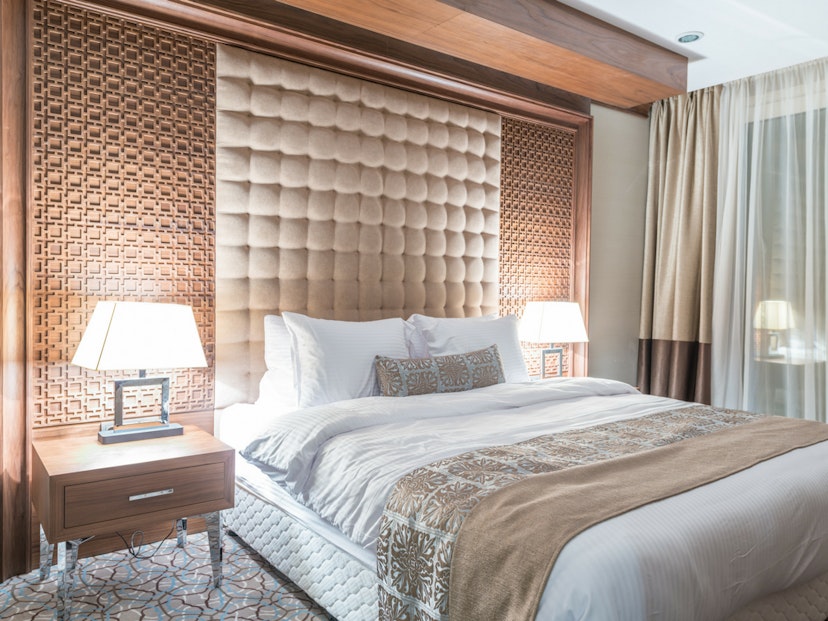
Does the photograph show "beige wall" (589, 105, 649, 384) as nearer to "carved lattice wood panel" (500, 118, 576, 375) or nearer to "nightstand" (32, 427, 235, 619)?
"carved lattice wood panel" (500, 118, 576, 375)

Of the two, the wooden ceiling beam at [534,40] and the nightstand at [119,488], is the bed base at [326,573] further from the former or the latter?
the wooden ceiling beam at [534,40]

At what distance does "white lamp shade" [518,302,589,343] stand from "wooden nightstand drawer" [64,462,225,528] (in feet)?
7.04

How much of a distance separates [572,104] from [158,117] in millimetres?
2731

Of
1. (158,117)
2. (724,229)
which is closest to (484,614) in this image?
(158,117)

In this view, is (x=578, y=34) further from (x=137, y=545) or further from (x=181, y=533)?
(x=137, y=545)

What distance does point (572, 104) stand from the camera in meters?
4.20

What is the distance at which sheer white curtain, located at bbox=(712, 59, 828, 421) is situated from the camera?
384 cm

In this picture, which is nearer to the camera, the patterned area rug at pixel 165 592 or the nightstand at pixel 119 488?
the nightstand at pixel 119 488

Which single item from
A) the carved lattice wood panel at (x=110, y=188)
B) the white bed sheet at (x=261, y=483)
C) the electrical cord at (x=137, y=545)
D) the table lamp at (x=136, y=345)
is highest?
the carved lattice wood panel at (x=110, y=188)

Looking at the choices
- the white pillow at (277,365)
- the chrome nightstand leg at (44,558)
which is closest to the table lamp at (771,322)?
the white pillow at (277,365)

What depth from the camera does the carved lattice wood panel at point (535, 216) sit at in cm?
396

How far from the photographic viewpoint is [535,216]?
4098 mm

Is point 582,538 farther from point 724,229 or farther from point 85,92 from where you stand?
point 724,229

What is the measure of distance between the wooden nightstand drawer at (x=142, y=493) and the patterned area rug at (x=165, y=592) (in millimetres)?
348
